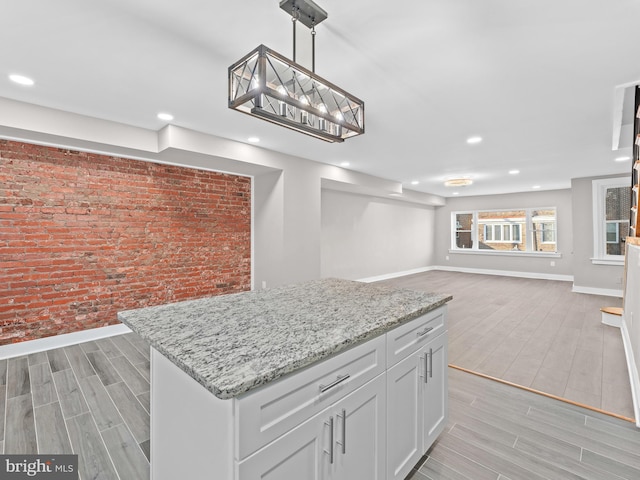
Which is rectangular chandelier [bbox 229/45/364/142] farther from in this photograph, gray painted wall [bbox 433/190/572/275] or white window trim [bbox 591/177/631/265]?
gray painted wall [bbox 433/190/572/275]

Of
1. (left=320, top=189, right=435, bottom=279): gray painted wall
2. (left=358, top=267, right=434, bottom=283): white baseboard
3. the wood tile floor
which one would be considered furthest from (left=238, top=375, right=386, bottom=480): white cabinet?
(left=358, top=267, right=434, bottom=283): white baseboard

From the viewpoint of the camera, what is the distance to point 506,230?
28.1ft

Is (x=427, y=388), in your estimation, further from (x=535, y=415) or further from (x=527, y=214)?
(x=527, y=214)

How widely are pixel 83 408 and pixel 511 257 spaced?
31.0 ft

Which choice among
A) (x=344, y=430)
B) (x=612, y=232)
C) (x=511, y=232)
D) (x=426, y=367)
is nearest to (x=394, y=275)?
(x=511, y=232)

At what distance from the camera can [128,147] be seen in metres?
3.22

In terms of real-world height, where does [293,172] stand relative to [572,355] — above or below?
above

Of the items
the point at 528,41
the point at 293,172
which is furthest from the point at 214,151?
the point at 528,41

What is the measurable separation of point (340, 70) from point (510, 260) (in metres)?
8.26

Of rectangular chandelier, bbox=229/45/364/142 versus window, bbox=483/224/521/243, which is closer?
rectangular chandelier, bbox=229/45/364/142

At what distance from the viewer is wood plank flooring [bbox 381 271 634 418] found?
2379mm

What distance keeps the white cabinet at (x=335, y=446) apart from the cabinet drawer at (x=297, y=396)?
3 cm

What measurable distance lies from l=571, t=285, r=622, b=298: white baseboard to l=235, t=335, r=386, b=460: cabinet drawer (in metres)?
7.12

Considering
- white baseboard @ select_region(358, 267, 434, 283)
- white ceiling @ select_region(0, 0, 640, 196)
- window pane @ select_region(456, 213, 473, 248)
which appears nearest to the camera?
white ceiling @ select_region(0, 0, 640, 196)
